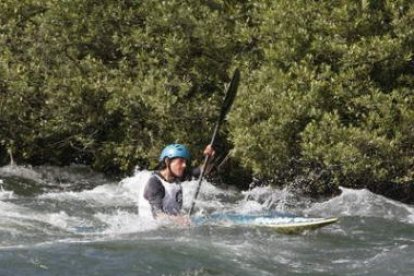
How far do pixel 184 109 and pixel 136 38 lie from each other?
5.33 feet

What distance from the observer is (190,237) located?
32.4ft

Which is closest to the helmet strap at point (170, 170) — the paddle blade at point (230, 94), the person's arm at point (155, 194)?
the person's arm at point (155, 194)

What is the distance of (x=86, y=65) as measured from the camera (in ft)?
49.0

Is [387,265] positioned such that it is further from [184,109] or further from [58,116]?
[58,116]

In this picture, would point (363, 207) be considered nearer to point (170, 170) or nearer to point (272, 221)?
point (272, 221)

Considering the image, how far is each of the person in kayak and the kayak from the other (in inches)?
16.4

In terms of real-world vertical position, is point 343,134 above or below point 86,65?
below

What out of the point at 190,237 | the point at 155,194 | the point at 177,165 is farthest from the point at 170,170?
the point at 190,237

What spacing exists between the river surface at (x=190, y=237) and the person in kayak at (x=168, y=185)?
0.31 m

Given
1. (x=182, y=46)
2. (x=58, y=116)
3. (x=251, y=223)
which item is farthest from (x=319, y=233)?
(x=58, y=116)

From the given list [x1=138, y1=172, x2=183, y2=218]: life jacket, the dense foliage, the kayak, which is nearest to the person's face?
[x1=138, y1=172, x2=183, y2=218]: life jacket

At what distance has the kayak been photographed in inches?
405

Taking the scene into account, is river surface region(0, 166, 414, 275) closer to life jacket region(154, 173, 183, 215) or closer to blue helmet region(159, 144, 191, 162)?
life jacket region(154, 173, 183, 215)

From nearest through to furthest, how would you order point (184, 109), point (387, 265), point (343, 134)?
1. point (387, 265)
2. point (343, 134)
3. point (184, 109)
